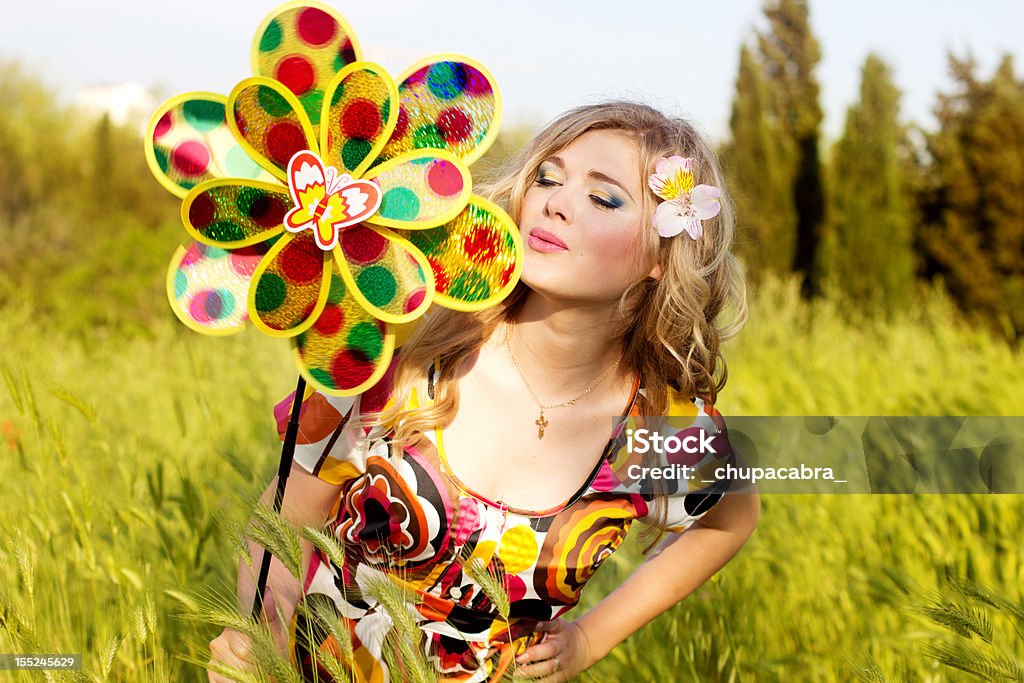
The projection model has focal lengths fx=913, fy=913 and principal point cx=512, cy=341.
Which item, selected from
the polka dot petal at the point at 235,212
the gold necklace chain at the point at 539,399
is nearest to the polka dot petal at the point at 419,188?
the polka dot petal at the point at 235,212

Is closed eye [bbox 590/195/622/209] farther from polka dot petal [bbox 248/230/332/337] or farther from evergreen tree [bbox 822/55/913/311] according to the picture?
evergreen tree [bbox 822/55/913/311]

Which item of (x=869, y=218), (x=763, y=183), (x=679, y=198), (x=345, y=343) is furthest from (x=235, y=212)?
(x=763, y=183)

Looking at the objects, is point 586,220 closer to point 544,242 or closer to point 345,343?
point 544,242

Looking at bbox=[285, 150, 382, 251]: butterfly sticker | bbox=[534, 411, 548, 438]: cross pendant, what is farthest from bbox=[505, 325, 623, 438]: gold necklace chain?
bbox=[285, 150, 382, 251]: butterfly sticker

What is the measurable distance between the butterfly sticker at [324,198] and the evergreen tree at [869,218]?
26.2ft

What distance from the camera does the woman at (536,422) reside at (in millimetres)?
1206

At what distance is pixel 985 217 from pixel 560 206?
8.18 metres

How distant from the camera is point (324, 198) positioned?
101 centimetres

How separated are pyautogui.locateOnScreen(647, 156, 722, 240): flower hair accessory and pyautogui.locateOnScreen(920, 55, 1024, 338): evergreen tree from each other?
7441 mm

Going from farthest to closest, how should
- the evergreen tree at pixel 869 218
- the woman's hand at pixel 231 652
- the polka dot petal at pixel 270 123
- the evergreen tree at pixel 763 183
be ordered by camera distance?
the evergreen tree at pixel 763 183
the evergreen tree at pixel 869 218
the woman's hand at pixel 231 652
the polka dot petal at pixel 270 123

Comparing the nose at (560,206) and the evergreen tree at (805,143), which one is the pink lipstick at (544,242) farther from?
the evergreen tree at (805,143)

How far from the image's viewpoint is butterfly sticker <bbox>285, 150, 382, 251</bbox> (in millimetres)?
1007

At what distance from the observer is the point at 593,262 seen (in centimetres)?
119

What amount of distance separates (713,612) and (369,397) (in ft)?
3.20
